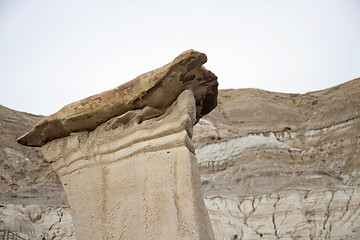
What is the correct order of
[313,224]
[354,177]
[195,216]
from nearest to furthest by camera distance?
1. [195,216]
2. [313,224]
3. [354,177]

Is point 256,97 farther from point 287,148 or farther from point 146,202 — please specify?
point 146,202

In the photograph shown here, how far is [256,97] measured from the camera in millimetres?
28328

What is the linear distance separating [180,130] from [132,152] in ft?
1.76

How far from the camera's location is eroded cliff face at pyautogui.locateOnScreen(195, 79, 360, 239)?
1641 cm

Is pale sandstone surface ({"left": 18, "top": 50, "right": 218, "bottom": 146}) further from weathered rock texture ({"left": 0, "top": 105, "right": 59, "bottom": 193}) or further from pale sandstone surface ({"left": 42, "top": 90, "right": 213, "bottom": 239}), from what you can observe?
weathered rock texture ({"left": 0, "top": 105, "right": 59, "bottom": 193})

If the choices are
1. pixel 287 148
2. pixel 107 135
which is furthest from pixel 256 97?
pixel 107 135

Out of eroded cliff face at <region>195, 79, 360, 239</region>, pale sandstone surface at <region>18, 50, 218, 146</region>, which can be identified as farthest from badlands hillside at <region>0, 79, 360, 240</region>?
pale sandstone surface at <region>18, 50, 218, 146</region>

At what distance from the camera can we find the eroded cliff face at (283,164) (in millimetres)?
16406

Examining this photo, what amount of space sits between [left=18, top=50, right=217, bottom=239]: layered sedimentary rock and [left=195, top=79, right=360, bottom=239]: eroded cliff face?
42.2ft

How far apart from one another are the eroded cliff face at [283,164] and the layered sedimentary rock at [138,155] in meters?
12.9

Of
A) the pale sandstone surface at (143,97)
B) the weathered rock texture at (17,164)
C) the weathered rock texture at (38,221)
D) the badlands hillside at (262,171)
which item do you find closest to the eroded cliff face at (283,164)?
the badlands hillside at (262,171)

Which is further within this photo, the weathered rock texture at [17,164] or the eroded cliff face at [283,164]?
the weathered rock texture at [17,164]

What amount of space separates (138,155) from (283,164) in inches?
704

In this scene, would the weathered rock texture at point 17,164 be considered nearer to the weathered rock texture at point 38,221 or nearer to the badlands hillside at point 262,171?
the badlands hillside at point 262,171
